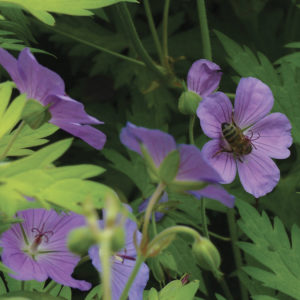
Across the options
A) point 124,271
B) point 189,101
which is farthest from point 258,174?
point 124,271

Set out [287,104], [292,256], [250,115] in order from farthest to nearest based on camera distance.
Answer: [287,104], [292,256], [250,115]

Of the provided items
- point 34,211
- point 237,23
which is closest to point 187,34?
point 237,23

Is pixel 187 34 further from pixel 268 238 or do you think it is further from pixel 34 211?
pixel 34 211

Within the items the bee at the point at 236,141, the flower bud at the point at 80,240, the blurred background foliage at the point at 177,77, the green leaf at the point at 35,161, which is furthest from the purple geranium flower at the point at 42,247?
the blurred background foliage at the point at 177,77

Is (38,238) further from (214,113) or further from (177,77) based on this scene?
(177,77)

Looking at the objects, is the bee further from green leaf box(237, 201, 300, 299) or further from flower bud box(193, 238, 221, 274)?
flower bud box(193, 238, 221, 274)

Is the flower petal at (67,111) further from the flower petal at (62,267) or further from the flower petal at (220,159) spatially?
the flower petal at (220,159)

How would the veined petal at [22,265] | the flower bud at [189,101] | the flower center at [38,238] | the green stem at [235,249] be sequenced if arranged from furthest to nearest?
1. the green stem at [235,249]
2. the flower bud at [189,101]
3. the flower center at [38,238]
4. the veined petal at [22,265]
